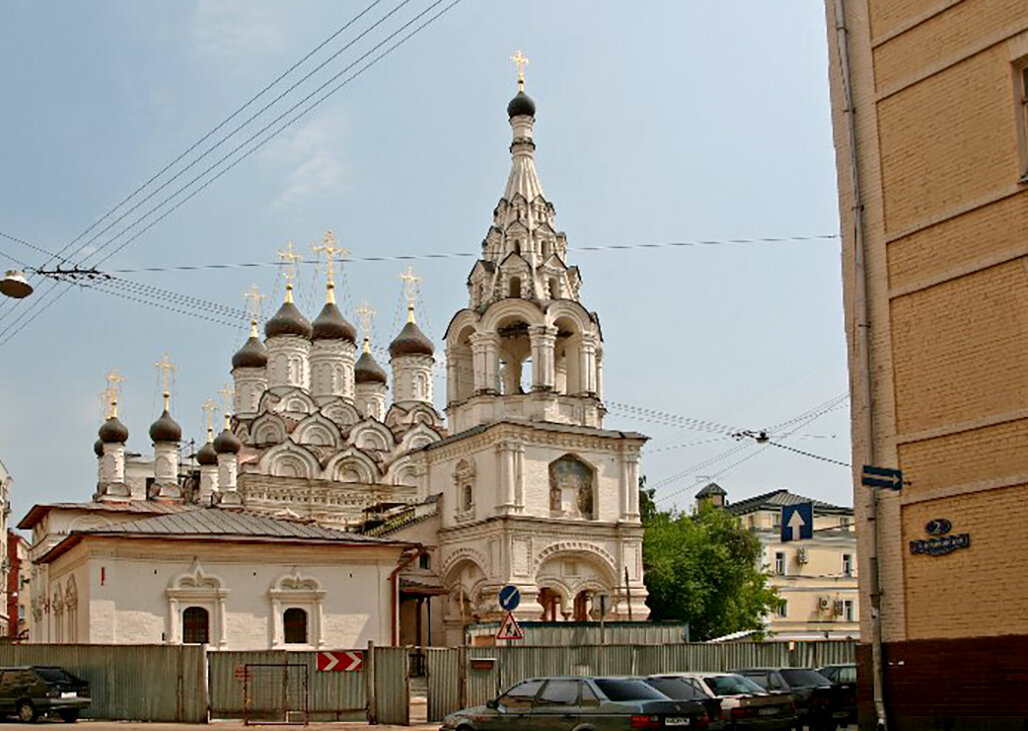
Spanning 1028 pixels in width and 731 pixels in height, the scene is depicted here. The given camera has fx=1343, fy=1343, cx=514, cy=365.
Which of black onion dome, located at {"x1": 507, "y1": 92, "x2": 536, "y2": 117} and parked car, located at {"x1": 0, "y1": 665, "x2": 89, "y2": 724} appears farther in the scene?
black onion dome, located at {"x1": 507, "y1": 92, "x2": 536, "y2": 117}

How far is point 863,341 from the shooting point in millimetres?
16578

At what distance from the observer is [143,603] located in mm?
30500

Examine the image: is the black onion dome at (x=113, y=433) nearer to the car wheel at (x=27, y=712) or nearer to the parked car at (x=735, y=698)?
the car wheel at (x=27, y=712)

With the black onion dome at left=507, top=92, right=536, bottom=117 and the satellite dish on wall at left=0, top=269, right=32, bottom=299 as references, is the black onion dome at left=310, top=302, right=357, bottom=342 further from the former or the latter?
the satellite dish on wall at left=0, top=269, right=32, bottom=299

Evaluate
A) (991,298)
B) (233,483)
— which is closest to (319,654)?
(991,298)

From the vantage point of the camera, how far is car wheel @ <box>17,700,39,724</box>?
2401cm

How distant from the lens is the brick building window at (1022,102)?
48.6 feet

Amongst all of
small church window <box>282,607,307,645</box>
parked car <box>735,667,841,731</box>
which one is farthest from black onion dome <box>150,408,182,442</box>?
parked car <box>735,667,841,731</box>

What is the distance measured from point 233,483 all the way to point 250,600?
32791 millimetres

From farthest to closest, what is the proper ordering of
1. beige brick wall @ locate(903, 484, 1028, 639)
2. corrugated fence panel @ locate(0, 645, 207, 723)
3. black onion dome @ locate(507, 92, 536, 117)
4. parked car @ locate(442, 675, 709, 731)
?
black onion dome @ locate(507, 92, 536, 117), corrugated fence panel @ locate(0, 645, 207, 723), parked car @ locate(442, 675, 709, 731), beige brick wall @ locate(903, 484, 1028, 639)

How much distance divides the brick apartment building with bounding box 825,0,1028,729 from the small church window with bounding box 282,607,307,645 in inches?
727

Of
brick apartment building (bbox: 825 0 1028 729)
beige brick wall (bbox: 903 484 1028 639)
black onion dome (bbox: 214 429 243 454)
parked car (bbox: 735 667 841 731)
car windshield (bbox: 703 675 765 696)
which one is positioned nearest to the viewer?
beige brick wall (bbox: 903 484 1028 639)

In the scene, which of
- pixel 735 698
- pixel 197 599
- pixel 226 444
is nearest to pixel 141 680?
pixel 197 599

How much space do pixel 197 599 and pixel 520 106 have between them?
25186 mm
